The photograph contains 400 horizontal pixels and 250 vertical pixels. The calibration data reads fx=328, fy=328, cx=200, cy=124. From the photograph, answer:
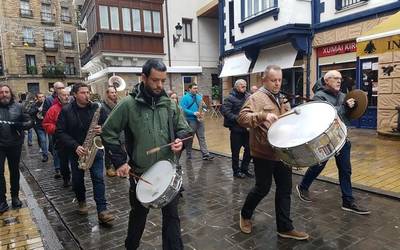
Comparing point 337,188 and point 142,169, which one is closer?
point 142,169

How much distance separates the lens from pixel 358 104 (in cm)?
416

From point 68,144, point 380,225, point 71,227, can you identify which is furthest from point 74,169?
point 380,225

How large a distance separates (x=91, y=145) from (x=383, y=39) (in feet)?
18.2

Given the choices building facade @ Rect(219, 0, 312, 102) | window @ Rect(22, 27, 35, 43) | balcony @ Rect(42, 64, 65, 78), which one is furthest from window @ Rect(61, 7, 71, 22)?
building facade @ Rect(219, 0, 312, 102)

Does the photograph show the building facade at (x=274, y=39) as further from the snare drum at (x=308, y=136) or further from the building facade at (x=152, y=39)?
the snare drum at (x=308, y=136)

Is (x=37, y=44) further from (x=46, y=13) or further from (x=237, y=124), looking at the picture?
(x=237, y=124)

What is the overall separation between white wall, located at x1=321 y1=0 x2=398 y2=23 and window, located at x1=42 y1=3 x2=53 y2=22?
139 feet

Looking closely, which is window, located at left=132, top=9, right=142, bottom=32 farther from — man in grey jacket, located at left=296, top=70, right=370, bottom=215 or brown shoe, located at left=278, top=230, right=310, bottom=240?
brown shoe, located at left=278, top=230, right=310, bottom=240

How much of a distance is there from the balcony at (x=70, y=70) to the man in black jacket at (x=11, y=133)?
4358 cm

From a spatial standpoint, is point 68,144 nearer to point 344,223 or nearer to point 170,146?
point 170,146

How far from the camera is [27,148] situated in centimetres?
1203

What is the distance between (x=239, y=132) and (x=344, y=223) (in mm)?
2832

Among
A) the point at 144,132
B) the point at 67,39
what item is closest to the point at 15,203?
the point at 144,132

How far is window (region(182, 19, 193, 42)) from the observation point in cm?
2292
